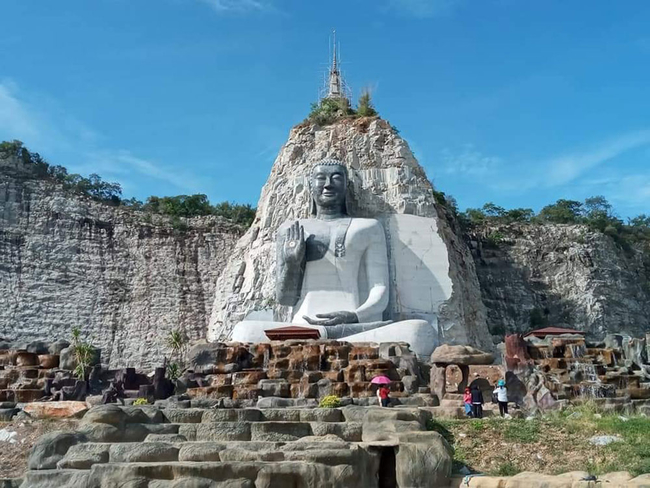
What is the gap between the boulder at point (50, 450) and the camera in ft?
24.5

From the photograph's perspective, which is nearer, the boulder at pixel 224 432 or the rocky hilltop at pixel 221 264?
the boulder at pixel 224 432

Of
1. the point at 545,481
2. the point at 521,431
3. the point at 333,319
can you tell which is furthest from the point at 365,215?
the point at 545,481

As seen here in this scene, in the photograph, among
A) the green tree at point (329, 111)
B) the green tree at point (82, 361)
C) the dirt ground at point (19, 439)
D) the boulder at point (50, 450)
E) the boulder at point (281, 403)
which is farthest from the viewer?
the green tree at point (329, 111)

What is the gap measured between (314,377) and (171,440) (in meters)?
7.36

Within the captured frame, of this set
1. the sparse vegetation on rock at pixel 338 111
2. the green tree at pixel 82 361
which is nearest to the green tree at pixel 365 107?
the sparse vegetation on rock at pixel 338 111

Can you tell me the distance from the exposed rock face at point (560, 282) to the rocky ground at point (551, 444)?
21.7m

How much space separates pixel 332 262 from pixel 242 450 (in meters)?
15.2

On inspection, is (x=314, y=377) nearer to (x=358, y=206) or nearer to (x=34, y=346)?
(x=34, y=346)

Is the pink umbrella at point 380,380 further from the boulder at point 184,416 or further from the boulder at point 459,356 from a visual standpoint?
the boulder at point 184,416

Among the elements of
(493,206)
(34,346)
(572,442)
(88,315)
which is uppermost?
(493,206)

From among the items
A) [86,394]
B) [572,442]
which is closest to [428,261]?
[86,394]

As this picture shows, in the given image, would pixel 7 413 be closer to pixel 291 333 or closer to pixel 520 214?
pixel 291 333

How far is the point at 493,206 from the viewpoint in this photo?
4188 cm

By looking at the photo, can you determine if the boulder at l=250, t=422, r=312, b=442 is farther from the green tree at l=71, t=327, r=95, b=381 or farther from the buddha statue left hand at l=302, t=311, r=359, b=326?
the buddha statue left hand at l=302, t=311, r=359, b=326
